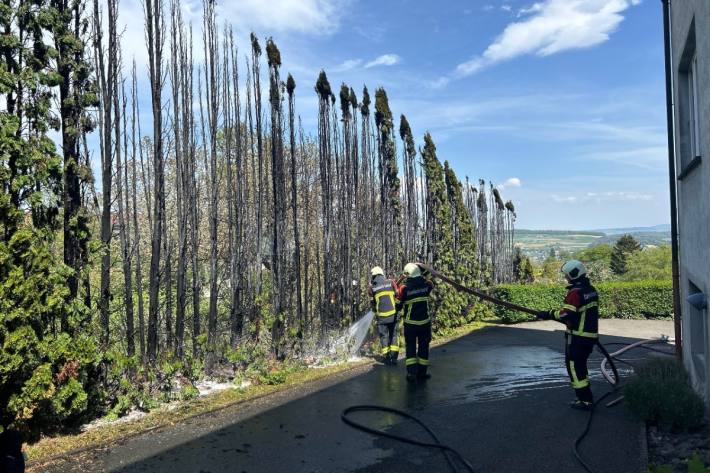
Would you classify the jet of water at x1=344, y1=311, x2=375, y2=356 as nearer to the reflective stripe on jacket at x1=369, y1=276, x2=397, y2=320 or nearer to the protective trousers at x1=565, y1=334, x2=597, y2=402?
the reflective stripe on jacket at x1=369, y1=276, x2=397, y2=320

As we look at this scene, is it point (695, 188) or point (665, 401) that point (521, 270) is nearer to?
point (695, 188)

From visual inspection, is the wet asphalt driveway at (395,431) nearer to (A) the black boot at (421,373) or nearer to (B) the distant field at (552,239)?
(A) the black boot at (421,373)

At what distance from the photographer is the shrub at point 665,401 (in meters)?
5.31

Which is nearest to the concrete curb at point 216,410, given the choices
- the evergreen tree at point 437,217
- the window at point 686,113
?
the window at point 686,113

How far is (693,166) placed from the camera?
238 inches

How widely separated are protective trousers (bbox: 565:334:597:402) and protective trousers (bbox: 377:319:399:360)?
3.61 metres

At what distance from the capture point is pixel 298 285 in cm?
1055

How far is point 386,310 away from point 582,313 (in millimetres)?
3919

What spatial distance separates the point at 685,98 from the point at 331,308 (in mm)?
7925

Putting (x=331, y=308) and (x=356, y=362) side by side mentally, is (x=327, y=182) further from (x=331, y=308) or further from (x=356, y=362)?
(x=356, y=362)

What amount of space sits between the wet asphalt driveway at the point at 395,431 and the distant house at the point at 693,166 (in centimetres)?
146

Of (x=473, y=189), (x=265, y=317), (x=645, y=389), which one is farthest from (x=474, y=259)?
(x=645, y=389)

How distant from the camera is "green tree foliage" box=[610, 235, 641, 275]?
40.5m

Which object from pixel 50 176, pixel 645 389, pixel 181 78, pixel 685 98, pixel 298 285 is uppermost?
pixel 181 78
